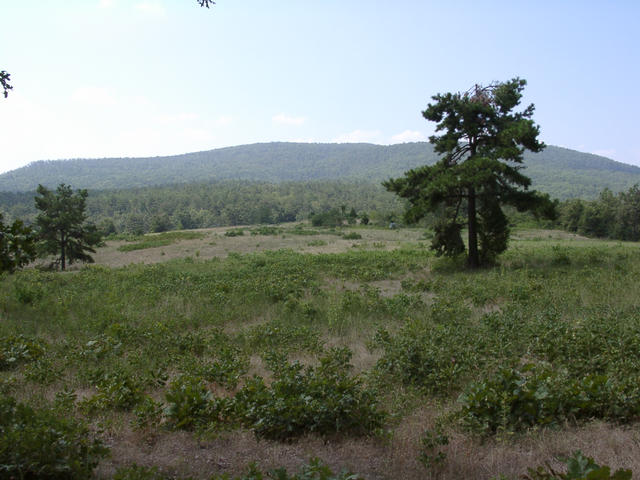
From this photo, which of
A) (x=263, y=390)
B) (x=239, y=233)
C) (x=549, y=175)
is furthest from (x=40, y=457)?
(x=549, y=175)

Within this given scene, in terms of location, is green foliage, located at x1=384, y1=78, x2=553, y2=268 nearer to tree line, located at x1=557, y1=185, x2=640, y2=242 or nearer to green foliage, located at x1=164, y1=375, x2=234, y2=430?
green foliage, located at x1=164, y1=375, x2=234, y2=430

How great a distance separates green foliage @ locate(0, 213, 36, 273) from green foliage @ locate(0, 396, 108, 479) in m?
1.56

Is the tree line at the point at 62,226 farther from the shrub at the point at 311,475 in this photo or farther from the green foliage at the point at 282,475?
the shrub at the point at 311,475

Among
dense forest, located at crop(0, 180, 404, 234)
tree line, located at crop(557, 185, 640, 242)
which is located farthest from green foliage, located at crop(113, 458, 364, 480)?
dense forest, located at crop(0, 180, 404, 234)

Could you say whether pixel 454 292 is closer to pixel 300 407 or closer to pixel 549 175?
pixel 300 407

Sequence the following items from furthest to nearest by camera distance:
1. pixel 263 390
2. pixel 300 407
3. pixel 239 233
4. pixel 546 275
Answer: pixel 239 233, pixel 546 275, pixel 263 390, pixel 300 407

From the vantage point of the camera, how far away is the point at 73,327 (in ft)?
27.6

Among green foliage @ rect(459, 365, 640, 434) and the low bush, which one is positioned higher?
the low bush

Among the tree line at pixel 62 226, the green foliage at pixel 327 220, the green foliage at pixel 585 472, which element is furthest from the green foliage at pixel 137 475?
the green foliage at pixel 327 220

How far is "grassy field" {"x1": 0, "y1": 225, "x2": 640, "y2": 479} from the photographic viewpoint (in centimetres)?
352

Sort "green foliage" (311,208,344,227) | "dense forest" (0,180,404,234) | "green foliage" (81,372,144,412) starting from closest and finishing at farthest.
→ "green foliage" (81,372,144,412), "green foliage" (311,208,344,227), "dense forest" (0,180,404,234)

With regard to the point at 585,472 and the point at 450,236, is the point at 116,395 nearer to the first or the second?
the point at 585,472

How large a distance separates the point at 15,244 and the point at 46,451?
2112mm

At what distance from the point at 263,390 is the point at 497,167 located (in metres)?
12.8
